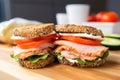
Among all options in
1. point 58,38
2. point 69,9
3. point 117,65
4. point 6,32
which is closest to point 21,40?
point 58,38

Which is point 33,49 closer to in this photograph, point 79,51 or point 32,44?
point 32,44

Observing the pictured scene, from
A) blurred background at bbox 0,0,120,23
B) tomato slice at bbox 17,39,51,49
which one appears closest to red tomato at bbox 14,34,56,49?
tomato slice at bbox 17,39,51,49

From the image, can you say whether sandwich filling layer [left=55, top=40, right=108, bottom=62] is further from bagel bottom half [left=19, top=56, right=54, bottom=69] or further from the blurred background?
the blurred background

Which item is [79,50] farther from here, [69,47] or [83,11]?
[83,11]

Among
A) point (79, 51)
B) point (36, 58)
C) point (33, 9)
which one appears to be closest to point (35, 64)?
point (36, 58)

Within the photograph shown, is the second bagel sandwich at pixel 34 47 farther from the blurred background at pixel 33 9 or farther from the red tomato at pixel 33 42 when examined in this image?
the blurred background at pixel 33 9
